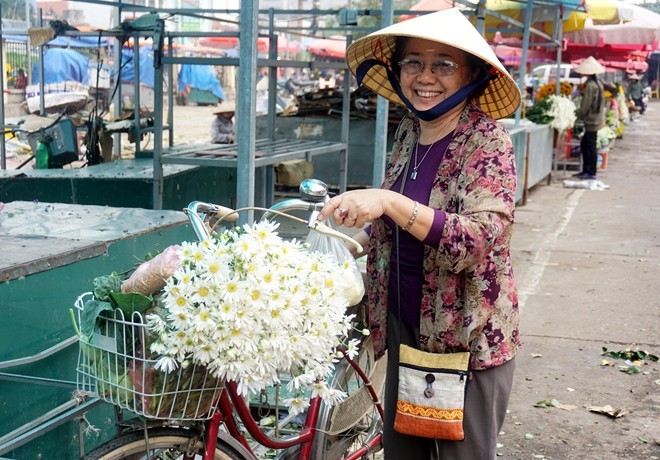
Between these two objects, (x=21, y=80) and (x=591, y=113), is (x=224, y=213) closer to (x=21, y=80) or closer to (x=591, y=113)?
(x=591, y=113)

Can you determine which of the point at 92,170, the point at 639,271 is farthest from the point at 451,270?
the point at 639,271

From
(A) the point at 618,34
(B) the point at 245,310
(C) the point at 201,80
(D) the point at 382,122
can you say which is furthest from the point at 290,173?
(C) the point at 201,80

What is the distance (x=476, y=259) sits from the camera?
2.34 meters

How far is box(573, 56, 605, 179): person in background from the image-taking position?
1475 centimetres

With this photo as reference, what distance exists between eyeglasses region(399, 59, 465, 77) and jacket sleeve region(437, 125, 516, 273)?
21cm

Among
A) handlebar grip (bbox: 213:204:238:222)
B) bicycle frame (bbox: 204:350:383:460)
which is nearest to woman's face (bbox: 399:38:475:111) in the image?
handlebar grip (bbox: 213:204:238:222)

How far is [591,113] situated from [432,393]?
13164 mm

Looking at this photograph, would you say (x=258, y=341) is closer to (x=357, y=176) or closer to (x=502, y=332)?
(x=502, y=332)

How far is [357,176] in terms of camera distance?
1080 centimetres

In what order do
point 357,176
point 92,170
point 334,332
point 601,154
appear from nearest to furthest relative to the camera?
1. point 334,332
2. point 92,170
3. point 357,176
4. point 601,154

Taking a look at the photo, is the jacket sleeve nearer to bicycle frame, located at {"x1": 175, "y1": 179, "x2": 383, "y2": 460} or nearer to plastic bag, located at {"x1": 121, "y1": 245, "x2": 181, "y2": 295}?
bicycle frame, located at {"x1": 175, "y1": 179, "x2": 383, "y2": 460}

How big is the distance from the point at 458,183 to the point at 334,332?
606 mm

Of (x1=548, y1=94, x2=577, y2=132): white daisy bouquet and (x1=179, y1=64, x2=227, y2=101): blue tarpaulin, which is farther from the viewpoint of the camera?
(x1=179, y1=64, x2=227, y2=101): blue tarpaulin

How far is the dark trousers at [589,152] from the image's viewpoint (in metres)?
14.8
